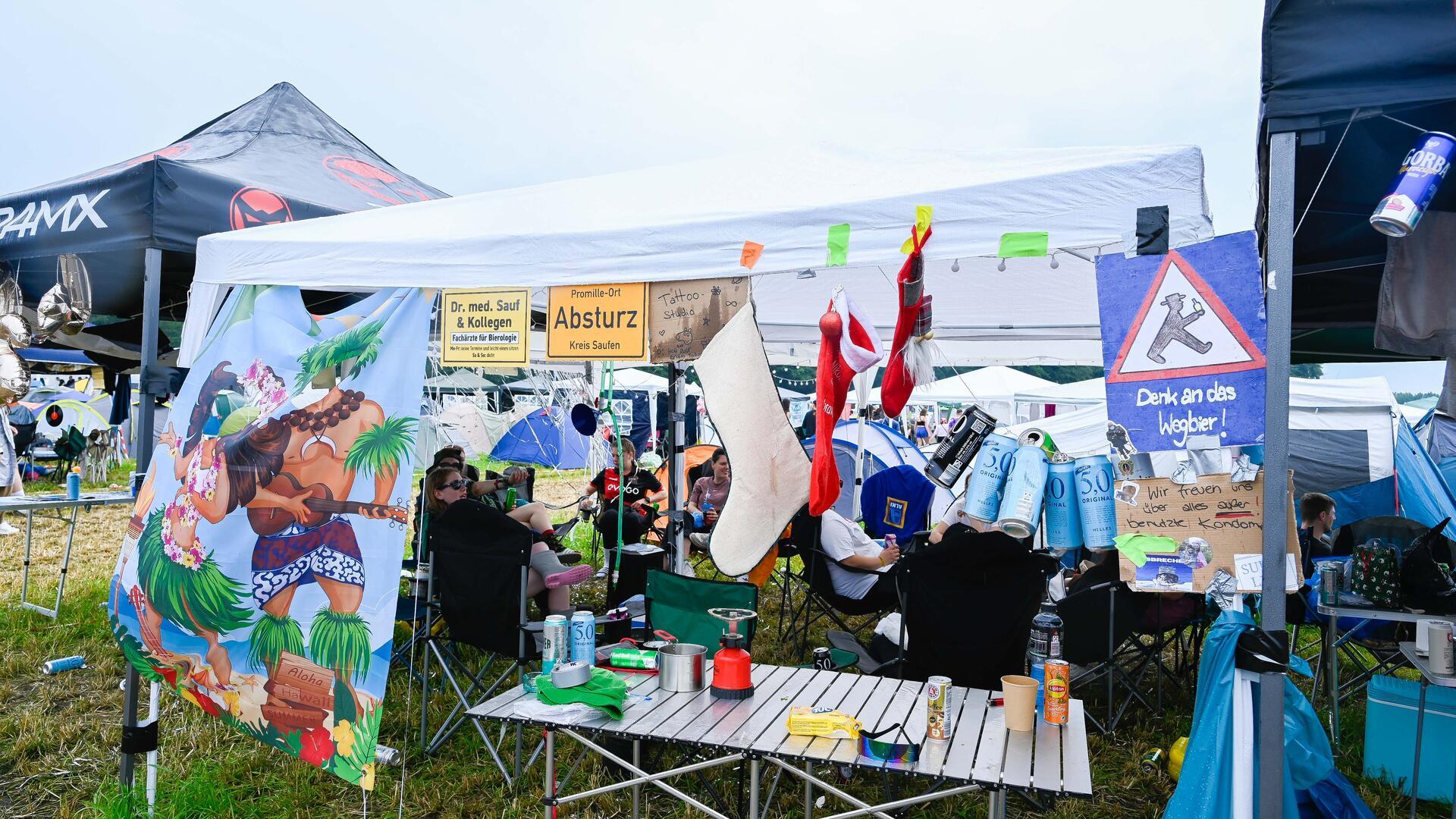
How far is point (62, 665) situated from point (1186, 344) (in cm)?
505

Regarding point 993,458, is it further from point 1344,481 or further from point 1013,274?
point 1344,481

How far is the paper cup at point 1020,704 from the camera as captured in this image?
212 cm

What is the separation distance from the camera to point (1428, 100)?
5.39 feet

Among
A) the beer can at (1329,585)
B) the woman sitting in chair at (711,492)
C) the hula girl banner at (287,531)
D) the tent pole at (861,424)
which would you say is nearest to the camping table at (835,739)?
the hula girl banner at (287,531)

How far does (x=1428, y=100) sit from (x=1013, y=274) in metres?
2.72

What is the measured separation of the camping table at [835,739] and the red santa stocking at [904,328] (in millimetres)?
848

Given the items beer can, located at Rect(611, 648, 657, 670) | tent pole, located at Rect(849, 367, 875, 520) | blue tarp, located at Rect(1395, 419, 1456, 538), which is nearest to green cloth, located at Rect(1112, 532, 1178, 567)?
beer can, located at Rect(611, 648, 657, 670)

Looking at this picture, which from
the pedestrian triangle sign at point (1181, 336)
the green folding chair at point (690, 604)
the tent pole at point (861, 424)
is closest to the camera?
the pedestrian triangle sign at point (1181, 336)

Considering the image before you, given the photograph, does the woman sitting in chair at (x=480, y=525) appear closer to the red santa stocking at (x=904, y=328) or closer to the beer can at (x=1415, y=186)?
the red santa stocking at (x=904, y=328)

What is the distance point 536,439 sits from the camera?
14.1 m

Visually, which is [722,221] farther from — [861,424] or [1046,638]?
[861,424]

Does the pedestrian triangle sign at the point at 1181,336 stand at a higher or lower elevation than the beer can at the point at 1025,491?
higher

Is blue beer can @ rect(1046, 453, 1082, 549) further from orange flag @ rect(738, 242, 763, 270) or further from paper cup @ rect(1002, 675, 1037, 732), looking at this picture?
orange flag @ rect(738, 242, 763, 270)

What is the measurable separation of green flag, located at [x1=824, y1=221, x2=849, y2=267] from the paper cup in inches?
46.6
